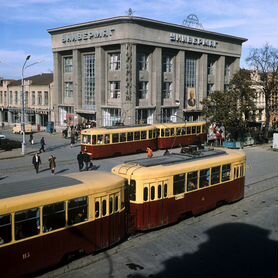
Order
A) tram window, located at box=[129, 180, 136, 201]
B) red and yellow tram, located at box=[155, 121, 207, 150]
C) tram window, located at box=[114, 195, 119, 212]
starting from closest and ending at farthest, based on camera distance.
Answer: tram window, located at box=[114, 195, 119, 212] < tram window, located at box=[129, 180, 136, 201] < red and yellow tram, located at box=[155, 121, 207, 150]

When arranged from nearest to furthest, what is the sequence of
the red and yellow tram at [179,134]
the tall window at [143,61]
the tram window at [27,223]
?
the tram window at [27,223]
the red and yellow tram at [179,134]
the tall window at [143,61]

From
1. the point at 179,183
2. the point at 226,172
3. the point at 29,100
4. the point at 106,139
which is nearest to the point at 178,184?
the point at 179,183

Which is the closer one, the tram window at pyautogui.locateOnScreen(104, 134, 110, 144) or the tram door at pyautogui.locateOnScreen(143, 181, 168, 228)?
the tram door at pyautogui.locateOnScreen(143, 181, 168, 228)

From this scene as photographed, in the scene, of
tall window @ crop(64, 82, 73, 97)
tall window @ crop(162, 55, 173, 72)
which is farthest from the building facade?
tall window @ crop(162, 55, 173, 72)

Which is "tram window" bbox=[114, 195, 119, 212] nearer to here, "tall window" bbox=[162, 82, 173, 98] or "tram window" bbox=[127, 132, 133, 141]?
"tram window" bbox=[127, 132, 133, 141]

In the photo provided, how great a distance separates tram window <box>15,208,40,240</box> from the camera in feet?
36.2

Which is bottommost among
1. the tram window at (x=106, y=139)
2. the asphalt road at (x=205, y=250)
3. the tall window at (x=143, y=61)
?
the asphalt road at (x=205, y=250)

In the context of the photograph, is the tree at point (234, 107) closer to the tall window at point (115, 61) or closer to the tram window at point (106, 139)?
the tall window at point (115, 61)

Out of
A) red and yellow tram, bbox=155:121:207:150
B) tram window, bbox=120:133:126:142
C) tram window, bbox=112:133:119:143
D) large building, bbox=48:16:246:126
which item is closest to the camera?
tram window, bbox=112:133:119:143

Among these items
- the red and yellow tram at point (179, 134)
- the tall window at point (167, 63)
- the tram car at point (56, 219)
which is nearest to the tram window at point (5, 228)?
the tram car at point (56, 219)

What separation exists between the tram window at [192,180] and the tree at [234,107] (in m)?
25.8

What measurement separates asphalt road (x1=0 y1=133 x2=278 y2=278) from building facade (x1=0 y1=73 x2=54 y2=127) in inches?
1742

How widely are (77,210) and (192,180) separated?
5.91 metres

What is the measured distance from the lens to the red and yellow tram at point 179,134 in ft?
126
